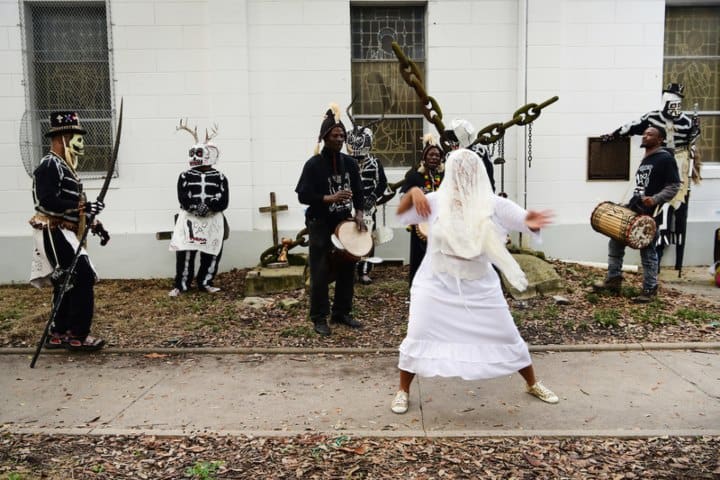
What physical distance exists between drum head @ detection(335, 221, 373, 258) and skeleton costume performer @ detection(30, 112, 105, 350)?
2.20 metres

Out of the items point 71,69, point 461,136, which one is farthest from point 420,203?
point 71,69

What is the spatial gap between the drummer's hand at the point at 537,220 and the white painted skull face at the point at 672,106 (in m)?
5.73

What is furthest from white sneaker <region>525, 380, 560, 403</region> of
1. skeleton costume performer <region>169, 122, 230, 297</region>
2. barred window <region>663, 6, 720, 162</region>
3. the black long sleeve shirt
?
barred window <region>663, 6, 720, 162</region>

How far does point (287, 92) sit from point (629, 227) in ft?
16.8

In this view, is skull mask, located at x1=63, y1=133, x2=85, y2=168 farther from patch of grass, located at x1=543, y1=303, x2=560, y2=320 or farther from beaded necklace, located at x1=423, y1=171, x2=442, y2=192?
patch of grass, located at x1=543, y1=303, x2=560, y2=320

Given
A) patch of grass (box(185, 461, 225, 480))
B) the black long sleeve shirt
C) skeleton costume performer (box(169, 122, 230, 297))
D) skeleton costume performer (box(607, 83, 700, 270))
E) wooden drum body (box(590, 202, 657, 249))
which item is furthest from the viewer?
skeleton costume performer (box(607, 83, 700, 270))

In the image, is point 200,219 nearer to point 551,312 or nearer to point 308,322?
point 308,322

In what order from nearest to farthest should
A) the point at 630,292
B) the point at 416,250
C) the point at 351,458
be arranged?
the point at 351,458, the point at 416,250, the point at 630,292

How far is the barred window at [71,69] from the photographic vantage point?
31.2 feet

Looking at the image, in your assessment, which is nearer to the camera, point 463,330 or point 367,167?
point 463,330

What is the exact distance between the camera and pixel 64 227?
579 centimetres

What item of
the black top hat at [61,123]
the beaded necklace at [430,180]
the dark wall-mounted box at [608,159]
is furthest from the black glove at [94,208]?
the dark wall-mounted box at [608,159]

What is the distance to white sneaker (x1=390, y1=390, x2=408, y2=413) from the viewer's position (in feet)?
14.5

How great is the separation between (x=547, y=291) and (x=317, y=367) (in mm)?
3626
